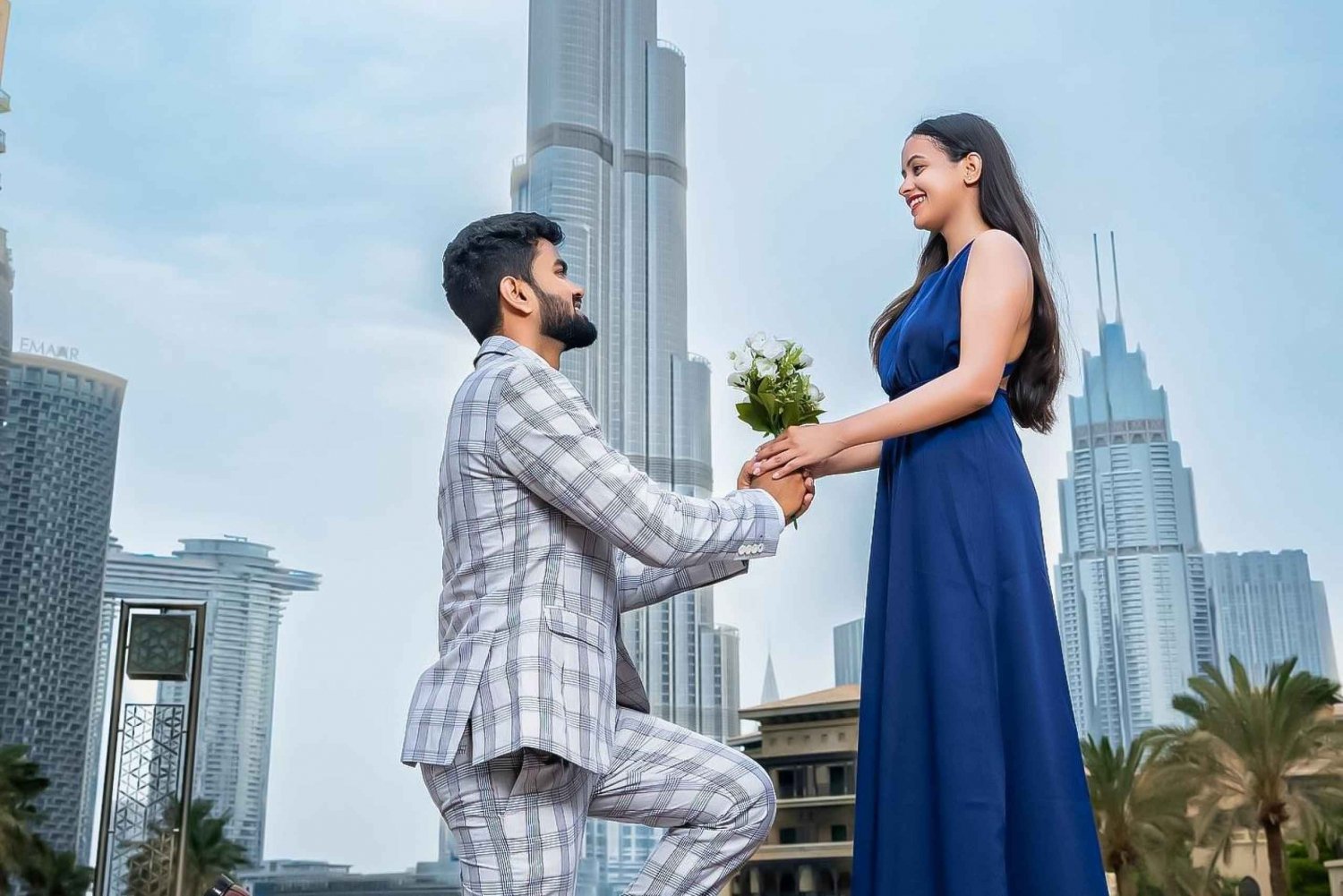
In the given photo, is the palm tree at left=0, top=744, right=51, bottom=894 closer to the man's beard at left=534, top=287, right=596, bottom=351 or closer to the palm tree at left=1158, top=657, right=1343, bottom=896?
the palm tree at left=1158, top=657, right=1343, bottom=896

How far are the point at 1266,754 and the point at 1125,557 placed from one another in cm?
1441

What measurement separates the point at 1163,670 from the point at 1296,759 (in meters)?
12.8

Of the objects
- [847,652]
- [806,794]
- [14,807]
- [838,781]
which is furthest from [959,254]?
[847,652]

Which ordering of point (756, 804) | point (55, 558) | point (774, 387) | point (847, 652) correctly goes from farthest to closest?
point (847, 652), point (55, 558), point (774, 387), point (756, 804)

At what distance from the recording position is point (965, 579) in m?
1.59

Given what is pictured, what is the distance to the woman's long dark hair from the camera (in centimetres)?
181

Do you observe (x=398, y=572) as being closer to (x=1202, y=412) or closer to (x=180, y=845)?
(x=180, y=845)

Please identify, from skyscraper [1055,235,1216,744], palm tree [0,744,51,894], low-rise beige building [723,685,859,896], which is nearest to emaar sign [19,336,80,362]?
palm tree [0,744,51,894]

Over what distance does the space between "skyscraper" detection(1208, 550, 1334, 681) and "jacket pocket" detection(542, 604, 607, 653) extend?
28418 mm

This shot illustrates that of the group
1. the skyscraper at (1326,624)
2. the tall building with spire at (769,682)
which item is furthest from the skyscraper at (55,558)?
the skyscraper at (1326,624)

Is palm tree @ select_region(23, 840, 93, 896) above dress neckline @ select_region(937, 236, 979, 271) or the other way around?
the other way around

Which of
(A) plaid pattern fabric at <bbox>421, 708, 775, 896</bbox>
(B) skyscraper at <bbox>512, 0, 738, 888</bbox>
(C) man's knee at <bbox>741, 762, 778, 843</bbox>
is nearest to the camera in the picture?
(A) plaid pattern fabric at <bbox>421, 708, 775, 896</bbox>

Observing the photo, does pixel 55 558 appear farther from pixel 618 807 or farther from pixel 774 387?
pixel 618 807

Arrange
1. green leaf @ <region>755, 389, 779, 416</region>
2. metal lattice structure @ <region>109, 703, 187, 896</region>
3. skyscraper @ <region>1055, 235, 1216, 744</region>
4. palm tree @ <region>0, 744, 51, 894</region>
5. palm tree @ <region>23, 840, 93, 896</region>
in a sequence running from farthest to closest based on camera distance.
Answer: skyscraper @ <region>1055, 235, 1216, 744</region> → palm tree @ <region>23, 840, 93, 896</region> → palm tree @ <region>0, 744, 51, 894</region> → metal lattice structure @ <region>109, 703, 187, 896</region> → green leaf @ <region>755, 389, 779, 416</region>
